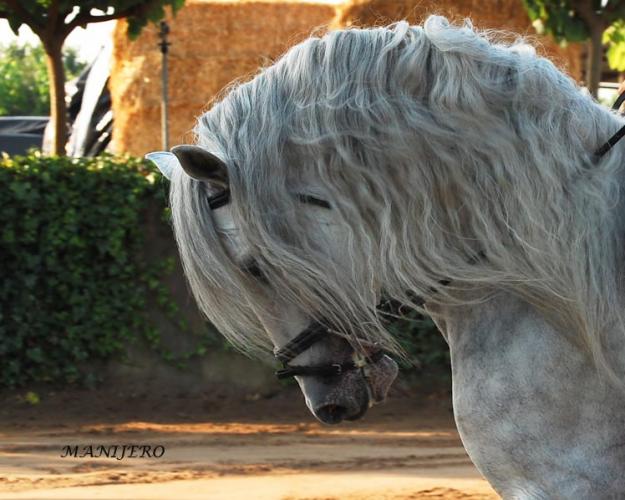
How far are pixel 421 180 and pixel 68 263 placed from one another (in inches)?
229

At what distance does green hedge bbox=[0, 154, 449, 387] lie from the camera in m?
7.79

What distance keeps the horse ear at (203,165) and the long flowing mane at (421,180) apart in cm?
Result: 3

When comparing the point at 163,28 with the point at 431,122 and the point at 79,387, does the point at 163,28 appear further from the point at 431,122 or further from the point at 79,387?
the point at 431,122

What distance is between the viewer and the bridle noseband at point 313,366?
258cm

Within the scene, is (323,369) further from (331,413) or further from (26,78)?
(26,78)

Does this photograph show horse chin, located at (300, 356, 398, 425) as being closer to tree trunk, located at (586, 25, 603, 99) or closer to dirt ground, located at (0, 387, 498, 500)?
dirt ground, located at (0, 387, 498, 500)

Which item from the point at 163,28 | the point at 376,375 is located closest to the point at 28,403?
the point at 163,28

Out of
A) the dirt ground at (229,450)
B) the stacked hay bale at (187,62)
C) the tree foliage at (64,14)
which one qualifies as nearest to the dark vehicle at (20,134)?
the stacked hay bale at (187,62)

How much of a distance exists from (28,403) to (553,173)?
20.5 feet

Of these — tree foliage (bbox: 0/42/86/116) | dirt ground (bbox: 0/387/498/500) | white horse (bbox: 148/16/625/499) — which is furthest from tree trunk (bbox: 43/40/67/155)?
tree foliage (bbox: 0/42/86/116)

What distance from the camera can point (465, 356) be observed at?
96.2 inches

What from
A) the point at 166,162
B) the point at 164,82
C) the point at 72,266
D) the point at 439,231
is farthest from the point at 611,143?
the point at 164,82

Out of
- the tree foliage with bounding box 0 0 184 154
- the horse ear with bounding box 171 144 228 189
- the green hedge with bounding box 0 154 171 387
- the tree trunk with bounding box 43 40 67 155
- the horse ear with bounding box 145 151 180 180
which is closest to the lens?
the horse ear with bounding box 171 144 228 189

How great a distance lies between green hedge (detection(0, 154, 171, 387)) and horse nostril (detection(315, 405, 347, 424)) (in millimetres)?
5471
